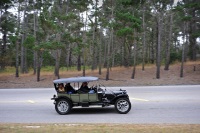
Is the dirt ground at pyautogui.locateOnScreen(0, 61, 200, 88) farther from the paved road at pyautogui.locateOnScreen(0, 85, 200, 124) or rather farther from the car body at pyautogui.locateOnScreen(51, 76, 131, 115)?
the car body at pyautogui.locateOnScreen(51, 76, 131, 115)

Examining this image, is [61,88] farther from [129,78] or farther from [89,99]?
[129,78]

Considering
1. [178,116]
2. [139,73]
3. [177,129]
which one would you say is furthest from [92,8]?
[177,129]

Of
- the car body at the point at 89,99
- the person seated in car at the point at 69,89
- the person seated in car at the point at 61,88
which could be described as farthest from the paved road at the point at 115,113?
the person seated in car at the point at 61,88

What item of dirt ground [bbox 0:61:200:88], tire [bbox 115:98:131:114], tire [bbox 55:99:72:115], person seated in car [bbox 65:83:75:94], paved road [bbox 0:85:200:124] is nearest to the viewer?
paved road [bbox 0:85:200:124]

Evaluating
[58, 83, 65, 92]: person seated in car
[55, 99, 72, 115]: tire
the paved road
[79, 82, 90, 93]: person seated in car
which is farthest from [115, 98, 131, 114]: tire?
[58, 83, 65, 92]: person seated in car

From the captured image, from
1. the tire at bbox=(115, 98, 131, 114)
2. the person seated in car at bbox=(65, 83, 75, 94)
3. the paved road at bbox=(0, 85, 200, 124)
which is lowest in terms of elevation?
the paved road at bbox=(0, 85, 200, 124)

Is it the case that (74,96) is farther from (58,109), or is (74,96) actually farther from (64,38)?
(64,38)

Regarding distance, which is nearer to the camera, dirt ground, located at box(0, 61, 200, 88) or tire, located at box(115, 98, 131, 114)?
tire, located at box(115, 98, 131, 114)

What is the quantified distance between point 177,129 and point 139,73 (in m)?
24.5

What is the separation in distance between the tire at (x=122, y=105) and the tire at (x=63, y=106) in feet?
6.59

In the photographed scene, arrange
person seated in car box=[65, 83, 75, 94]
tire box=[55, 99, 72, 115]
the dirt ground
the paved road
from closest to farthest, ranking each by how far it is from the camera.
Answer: the paved road, tire box=[55, 99, 72, 115], person seated in car box=[65, 83, 75, 94], the dirt ground

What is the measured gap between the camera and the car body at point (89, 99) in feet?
36.6

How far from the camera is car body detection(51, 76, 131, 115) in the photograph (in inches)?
439

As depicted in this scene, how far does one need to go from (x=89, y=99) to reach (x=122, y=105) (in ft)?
4.61
